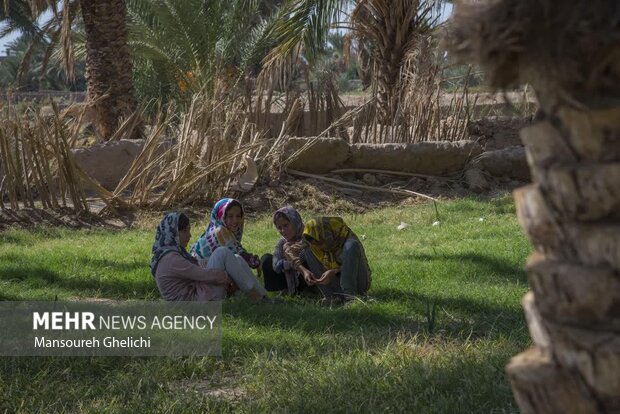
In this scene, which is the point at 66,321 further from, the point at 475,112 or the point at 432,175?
the point at 475,112

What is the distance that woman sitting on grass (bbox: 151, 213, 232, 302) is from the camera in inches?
255

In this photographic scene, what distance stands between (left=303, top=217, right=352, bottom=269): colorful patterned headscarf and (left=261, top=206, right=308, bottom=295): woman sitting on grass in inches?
9.1

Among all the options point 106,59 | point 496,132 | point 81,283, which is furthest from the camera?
point 496,132

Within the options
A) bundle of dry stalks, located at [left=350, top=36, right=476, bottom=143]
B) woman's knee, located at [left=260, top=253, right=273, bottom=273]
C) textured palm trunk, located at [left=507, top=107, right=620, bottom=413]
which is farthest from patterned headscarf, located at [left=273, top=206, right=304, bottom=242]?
bundle of dry stalks, located at [left=350, top=36, right=476, bottom=143]

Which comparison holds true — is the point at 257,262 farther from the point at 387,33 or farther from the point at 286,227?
the point at 387,33

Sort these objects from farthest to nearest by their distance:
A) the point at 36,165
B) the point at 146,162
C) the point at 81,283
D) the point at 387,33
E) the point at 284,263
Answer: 1. the point at 387,33
2. the point at 146,162
3. the point at 36,165
4. the point at 81,283
5. the point at 284,263

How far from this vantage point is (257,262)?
7.30 m

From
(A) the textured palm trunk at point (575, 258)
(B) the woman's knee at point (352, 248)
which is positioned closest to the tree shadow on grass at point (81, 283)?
(B) the woman's knee at point (352, 248)

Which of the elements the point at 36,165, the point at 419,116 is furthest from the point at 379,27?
the point at 36,165

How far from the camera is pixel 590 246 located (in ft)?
6.06

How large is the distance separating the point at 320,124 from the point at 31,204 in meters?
4.31

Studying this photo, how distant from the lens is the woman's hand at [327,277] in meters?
6.77

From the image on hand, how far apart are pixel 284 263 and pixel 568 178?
5.26 metres

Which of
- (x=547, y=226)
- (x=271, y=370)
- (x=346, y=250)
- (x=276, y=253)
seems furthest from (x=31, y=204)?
(x=547, y=226)
